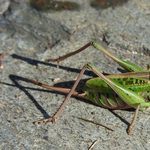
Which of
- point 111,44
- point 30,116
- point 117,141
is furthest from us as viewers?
point 111,44

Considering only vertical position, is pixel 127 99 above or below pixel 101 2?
below

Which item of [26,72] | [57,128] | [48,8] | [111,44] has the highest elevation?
[48,8]

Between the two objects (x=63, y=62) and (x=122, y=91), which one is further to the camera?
(x=63, y=62)

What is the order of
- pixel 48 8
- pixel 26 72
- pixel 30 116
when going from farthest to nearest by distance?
pixel 48 8
pixel 26 72
pixel 30 116

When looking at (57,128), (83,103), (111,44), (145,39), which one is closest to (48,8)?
(111,44)

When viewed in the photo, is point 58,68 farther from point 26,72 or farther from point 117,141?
point 117,141

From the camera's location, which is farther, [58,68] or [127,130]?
[58,68]

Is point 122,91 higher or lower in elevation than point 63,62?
higher

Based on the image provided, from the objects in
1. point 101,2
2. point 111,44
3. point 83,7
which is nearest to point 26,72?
point 111,44
